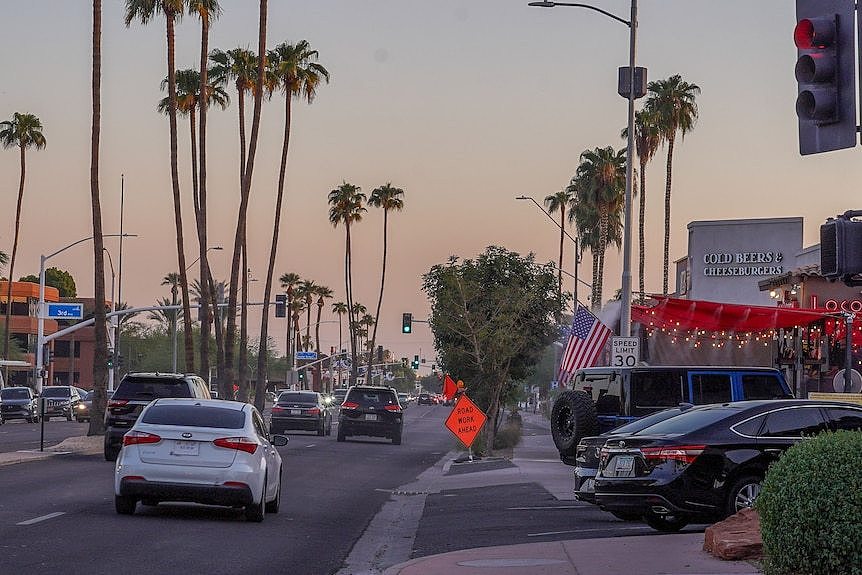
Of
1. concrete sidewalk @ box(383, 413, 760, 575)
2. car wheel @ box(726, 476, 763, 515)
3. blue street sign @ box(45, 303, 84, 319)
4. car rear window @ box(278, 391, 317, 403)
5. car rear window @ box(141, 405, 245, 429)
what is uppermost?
blue street sign @ box(45, 303, 84, 319)

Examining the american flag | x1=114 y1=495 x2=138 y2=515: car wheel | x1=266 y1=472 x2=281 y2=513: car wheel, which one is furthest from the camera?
the american flag

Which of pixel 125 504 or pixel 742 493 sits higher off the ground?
pixel 742 493

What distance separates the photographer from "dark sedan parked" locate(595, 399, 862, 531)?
15.7 meters

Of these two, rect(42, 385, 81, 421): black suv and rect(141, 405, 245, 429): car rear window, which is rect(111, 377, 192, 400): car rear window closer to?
rect(141, 405, 245, 429): car rear window

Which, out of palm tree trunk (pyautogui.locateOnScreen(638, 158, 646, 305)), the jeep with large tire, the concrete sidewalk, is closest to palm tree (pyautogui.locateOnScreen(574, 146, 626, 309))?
palm tree trunk (pyautogui.locateOnScreen(638, 158, 646, 305))

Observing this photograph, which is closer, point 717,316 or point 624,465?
point 624,465

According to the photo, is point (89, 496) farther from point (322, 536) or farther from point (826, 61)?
point (826, 61)

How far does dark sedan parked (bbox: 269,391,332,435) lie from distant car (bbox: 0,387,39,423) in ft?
58.0

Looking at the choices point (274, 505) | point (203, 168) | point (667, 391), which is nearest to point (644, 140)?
point (203, 168)

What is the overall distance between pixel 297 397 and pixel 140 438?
31.8 metres

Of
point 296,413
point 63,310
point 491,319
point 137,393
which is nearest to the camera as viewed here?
point 137,393

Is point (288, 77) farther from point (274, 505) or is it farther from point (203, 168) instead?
point (274, 505)

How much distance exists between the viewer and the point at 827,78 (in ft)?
→ 29.6

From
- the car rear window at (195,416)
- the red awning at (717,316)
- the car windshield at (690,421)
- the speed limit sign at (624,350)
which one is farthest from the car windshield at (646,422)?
the red awning at (717,316)
